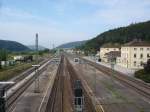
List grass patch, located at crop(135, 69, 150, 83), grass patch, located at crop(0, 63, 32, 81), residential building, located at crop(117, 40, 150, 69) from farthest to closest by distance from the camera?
residential building, located at crop(117, 40, 150, 69) → grass patch, located at crop(0, 63, 32, 81) → grass patch, located at crop(135, 69, 150, 83)

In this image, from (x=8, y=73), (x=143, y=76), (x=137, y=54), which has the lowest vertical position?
(x=143, y=76)

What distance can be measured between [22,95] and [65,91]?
7135 mm

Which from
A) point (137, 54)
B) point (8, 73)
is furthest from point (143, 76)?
point (137, 54)

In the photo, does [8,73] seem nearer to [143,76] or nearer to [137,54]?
[143,76]

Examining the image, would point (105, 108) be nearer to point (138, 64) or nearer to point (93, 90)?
point (93, 90)

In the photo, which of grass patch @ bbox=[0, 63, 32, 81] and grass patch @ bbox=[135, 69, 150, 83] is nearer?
grass patch @ bbox=[135, 69, 150, 83]

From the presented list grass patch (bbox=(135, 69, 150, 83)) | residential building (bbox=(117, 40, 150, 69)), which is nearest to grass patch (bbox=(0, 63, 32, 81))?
grass patch (bbox=(135, 69, 150, 83))

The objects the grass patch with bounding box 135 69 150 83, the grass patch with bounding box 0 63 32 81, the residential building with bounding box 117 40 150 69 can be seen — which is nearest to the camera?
the grass patch with bounding box 135 69 150 83

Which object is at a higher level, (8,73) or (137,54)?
(137,54)

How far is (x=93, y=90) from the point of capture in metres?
47.2

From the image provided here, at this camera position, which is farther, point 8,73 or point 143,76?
point 8,73

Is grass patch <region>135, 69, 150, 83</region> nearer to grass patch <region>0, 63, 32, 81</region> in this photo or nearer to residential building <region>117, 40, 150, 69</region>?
grass patch <region>0, 63, 32, 81</region>

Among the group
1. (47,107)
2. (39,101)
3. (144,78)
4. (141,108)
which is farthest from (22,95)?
(144,78)

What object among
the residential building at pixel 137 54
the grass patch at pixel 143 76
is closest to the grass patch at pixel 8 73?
the grass patch at pixel 143 76
